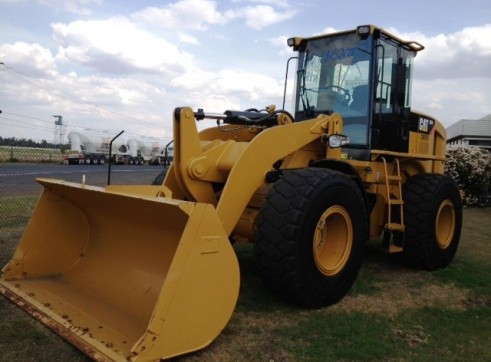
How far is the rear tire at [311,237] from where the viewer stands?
4199 millimetres

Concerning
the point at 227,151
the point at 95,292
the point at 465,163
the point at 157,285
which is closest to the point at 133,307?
the point at 157,285

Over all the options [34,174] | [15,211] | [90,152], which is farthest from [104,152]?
[15,211]

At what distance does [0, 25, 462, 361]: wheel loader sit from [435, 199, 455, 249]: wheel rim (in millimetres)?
208

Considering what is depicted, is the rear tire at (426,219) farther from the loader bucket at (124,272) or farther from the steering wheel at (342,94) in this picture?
the loader bucket at (124,272)

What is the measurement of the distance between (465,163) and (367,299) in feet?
41.7

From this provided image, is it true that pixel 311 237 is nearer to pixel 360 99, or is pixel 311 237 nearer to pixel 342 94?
A: pixel 360 99

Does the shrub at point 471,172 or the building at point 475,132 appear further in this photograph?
the building at point 475,132

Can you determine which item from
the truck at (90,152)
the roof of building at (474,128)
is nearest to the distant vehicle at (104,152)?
the truck at (90,152)

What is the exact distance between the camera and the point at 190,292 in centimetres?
Answer: 344

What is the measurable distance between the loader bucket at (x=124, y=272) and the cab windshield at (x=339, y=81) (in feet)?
9.49

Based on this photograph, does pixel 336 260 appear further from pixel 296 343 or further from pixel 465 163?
pixel 465 163

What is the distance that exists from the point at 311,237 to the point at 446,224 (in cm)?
345

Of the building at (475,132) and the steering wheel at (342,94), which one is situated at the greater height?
the building at (475,132)

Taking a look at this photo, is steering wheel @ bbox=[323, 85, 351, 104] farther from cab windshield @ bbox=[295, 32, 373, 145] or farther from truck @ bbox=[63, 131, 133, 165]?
truck @ bbox=[63, 131, 133, 165]
